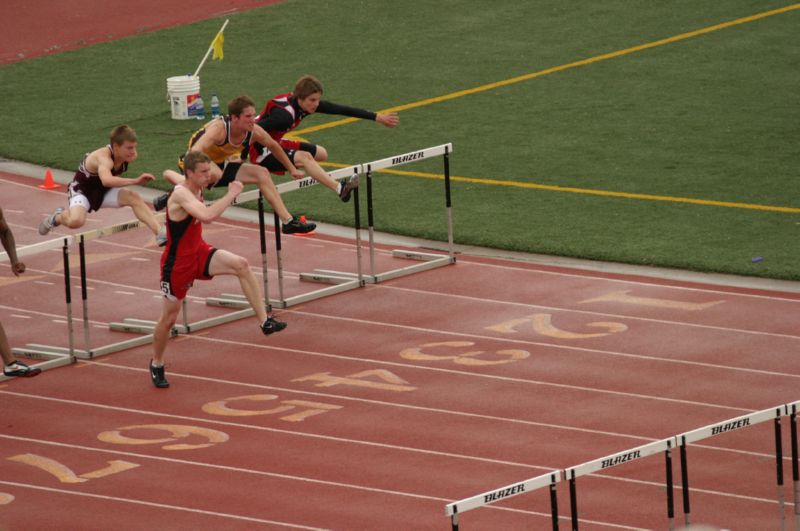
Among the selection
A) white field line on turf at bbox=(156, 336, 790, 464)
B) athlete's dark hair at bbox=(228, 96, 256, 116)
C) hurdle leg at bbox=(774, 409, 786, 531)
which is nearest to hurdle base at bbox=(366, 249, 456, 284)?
white field line on turf at bbox=(156, 336, 790, 464)

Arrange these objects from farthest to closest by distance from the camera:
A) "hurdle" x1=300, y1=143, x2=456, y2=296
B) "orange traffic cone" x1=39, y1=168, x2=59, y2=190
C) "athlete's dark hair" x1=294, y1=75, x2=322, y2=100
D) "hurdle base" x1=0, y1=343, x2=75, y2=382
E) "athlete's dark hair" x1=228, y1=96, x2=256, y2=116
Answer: "orange traffic cone" x1=39, y1=168, x2=59, y2=190, "hurdle" x1=300, y1=143, x2=456, y2=296, "athlete's dark hair" x1=294, y1=75, x2=322, y2=100, "hurdle base" x1=0, y1=343, x2=75, y2=382, "athlete's dark hair" x1=228, y1=96, x2=256, y2=116

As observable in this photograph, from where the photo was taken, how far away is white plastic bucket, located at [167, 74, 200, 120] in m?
22.5

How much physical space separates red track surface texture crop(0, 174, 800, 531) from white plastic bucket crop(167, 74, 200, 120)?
612 centimetres

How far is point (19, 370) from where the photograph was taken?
43.0 ft

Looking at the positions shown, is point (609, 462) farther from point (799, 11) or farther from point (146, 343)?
point (799, 11)

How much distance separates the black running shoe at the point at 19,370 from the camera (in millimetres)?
13117

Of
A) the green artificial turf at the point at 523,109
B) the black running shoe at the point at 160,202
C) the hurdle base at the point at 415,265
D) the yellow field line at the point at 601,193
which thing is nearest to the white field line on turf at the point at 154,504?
the black running shoe at the point at 160,202

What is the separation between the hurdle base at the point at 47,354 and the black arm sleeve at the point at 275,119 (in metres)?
2.67

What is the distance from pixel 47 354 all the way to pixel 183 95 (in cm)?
905

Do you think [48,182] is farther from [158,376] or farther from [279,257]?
[158,376]

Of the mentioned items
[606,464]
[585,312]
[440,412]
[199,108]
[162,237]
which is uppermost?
[199,108]

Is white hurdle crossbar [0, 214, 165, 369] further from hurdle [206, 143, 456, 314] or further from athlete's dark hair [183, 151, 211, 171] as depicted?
hurdle [206, 143, 456, 314]

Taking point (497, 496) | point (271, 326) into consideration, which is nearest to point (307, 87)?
point (271, 326)

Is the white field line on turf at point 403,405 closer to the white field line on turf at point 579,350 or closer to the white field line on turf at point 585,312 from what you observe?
the white field line on turf at point 579,350
